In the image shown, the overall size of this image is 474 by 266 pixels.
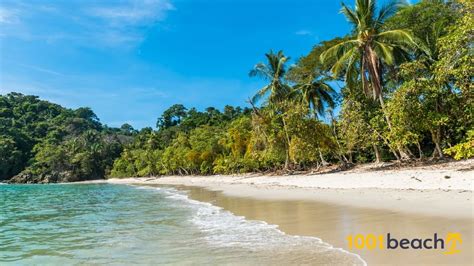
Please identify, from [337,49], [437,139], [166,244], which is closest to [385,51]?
[337,49]

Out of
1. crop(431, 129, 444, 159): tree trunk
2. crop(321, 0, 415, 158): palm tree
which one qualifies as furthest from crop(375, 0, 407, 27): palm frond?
crop(431, 129, 444, 159): tree trunk

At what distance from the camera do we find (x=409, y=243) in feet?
16.6

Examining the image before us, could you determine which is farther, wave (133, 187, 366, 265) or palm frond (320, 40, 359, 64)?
palm frond (320, 40, 359, 64)

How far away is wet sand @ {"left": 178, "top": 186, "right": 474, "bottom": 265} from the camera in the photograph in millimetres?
4375

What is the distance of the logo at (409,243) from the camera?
4.71 meters

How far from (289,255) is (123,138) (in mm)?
104059

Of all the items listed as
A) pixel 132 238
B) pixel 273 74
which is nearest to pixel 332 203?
pixel 132 238

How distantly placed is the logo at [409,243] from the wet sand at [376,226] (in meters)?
0.08

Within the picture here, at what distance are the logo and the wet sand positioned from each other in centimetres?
8

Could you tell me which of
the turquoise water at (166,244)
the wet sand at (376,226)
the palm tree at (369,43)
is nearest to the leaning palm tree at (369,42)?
the palm tree at (369,43)

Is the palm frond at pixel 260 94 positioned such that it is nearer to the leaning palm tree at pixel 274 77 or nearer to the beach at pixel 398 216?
the leaning palm tree at pixel 274 77

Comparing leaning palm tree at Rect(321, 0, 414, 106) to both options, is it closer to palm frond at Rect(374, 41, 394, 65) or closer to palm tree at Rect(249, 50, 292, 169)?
palm frond at Rect(374, 41, 394, 65)

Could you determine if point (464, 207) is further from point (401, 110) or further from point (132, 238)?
point (401, 110)

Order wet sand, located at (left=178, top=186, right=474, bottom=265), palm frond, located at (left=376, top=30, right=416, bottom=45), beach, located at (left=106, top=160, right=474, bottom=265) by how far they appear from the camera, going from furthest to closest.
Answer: palm frond, located at (left=376, top=30, right=416, bottom=45), beach, located at (left=106, top=160, right=474, bottom=265), wet sand, located at (left=178, top=186, right=474, bottom=265)
